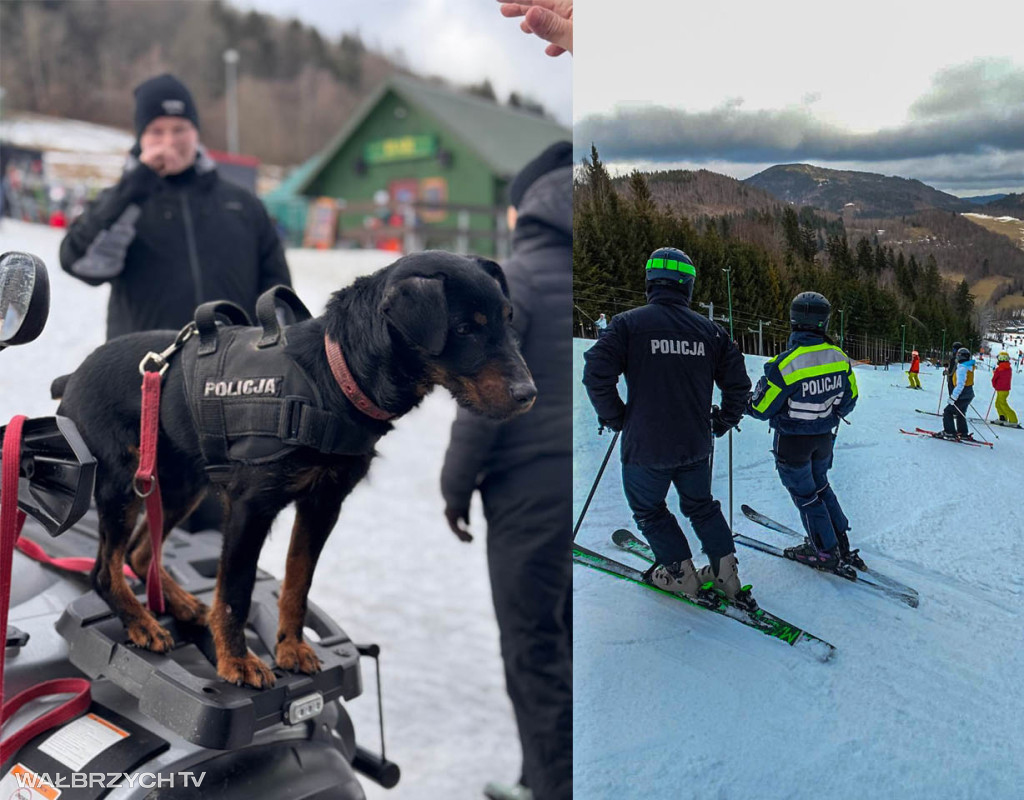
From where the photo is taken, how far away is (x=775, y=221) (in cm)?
91

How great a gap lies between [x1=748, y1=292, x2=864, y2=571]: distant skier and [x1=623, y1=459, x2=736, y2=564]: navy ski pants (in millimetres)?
78

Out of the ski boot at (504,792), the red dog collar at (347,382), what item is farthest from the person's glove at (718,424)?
the ski boot at (504,792)

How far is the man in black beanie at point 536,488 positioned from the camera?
1866mm

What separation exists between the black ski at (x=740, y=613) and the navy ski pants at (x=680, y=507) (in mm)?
36

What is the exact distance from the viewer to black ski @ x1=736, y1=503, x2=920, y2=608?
0.88 m

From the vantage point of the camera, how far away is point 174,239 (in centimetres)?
160

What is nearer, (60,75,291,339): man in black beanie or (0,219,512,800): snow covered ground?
(60,75,291,339): man in black beanie

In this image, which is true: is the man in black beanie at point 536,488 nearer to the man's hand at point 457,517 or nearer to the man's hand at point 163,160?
the man's hand at point 457,517

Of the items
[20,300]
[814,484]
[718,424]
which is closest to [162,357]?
[20,300]

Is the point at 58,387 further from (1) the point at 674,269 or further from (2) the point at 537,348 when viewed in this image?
(2) the point at 537,348

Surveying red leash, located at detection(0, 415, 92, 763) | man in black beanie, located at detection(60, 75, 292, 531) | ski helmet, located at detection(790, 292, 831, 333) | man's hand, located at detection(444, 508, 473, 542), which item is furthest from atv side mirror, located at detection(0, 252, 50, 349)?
man's hand, located at detection(444, 508, 473, 542)

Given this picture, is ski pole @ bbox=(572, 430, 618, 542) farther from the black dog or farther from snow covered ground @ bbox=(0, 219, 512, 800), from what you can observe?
snow covered ground @ bbox=(0, 219, 512, 800)

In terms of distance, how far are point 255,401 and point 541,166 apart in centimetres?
108

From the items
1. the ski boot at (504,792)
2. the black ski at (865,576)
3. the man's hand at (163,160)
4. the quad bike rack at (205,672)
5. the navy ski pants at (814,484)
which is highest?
the man's hand at (163,160)
